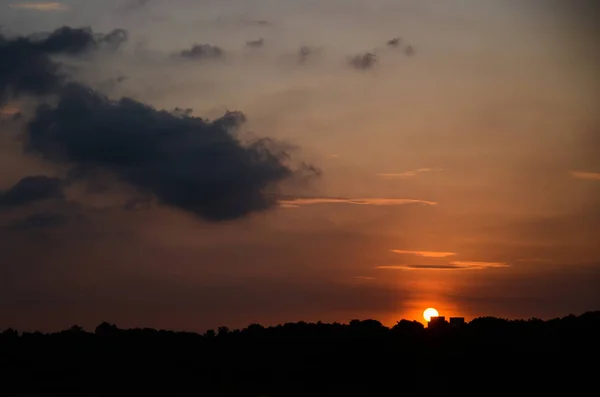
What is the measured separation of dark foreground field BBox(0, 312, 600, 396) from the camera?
67.8m

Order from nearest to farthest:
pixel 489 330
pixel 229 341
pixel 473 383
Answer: pixel 473 383 → pixel 489 330 → pixel 229 341

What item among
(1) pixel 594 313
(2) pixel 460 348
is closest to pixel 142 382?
(2) pixel 460 348

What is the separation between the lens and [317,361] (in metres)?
79.5

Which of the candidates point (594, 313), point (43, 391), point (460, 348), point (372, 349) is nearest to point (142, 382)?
point (43, 391)

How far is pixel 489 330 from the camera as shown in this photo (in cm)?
7881

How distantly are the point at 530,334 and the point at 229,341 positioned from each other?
29.0 meters

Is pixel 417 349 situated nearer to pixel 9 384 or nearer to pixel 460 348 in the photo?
pixel 460 348

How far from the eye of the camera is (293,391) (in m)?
74.0

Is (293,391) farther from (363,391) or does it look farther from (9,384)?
(9,384)

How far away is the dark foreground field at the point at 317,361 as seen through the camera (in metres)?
67.8

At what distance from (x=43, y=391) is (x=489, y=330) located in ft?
116

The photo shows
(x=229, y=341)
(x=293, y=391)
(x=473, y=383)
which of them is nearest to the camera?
(x=473, y=383)

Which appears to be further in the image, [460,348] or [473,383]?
[460,348]

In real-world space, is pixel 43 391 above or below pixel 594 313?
below
